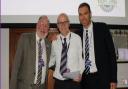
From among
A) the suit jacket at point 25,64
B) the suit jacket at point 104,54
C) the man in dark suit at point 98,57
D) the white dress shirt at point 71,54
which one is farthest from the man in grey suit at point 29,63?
the suit jacket at point 104,54

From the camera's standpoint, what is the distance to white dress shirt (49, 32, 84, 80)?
2.62 meters

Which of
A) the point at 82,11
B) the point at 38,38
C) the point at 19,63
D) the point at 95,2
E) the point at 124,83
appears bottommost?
the point at 124,83

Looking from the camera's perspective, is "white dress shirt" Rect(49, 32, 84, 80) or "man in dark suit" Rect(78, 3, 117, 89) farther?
"man in dark suit" Rect(78, 3, 117, 89)

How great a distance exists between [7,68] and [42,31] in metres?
1.01

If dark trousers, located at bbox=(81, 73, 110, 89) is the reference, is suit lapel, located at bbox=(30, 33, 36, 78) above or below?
above

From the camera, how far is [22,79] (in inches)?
106

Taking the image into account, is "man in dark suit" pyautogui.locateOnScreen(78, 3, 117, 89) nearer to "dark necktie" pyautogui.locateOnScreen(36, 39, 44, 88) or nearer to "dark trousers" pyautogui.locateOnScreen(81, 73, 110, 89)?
"dark trousers" pyautogui.locateOnScreen(81, 73, 110, 89)

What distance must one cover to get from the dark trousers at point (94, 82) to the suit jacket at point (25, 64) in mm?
517

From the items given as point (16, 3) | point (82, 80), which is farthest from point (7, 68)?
point (82, 80)

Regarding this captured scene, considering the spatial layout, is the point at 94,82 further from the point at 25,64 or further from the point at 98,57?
the point at 25,64

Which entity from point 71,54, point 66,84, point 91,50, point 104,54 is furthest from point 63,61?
point 104,54

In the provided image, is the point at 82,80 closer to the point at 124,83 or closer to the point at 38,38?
the point at 38,38

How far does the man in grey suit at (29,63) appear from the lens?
2656 millimetres

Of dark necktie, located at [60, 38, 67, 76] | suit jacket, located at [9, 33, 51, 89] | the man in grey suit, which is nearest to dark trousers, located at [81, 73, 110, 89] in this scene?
dark necktie, located at [60, 38, 67, 76]
